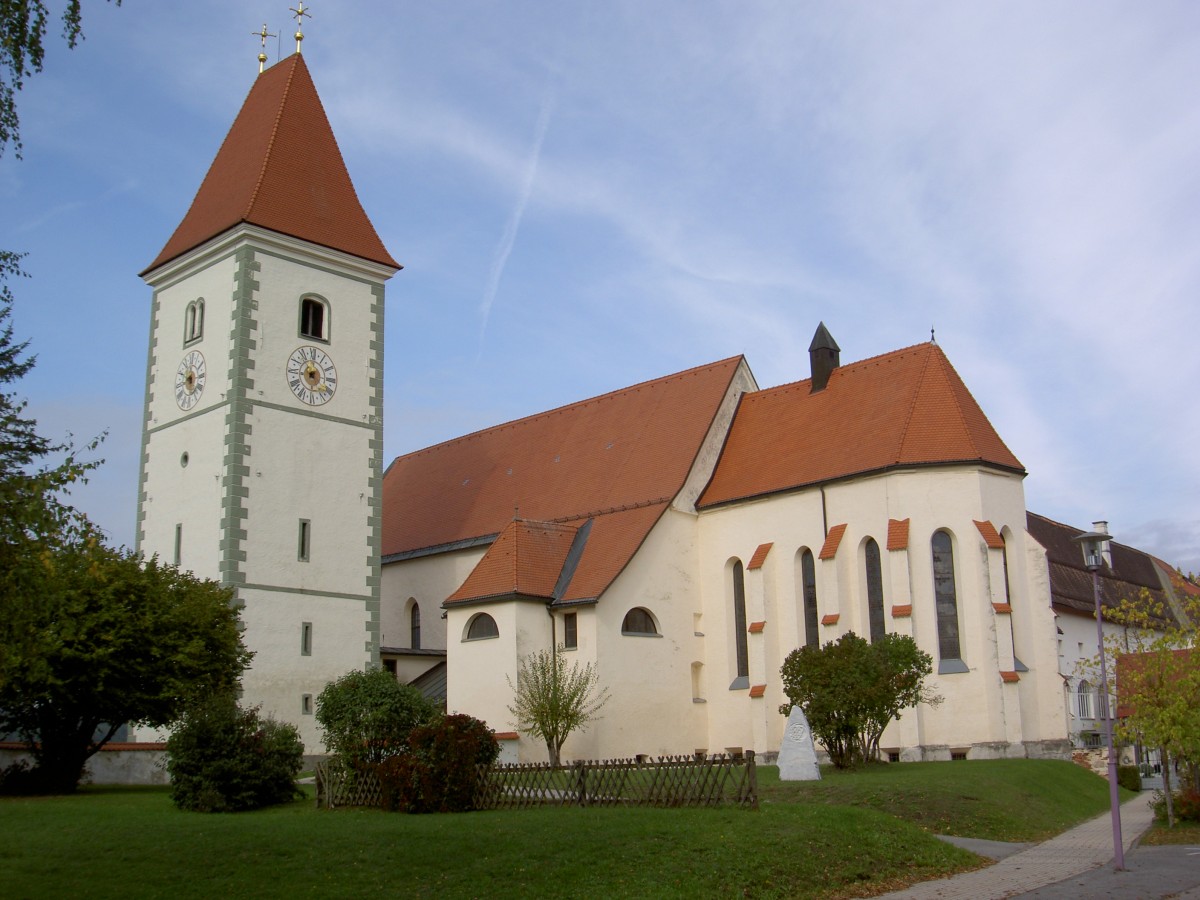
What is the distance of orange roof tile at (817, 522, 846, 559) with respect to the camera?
105ft

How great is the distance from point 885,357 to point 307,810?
21434 millimetres

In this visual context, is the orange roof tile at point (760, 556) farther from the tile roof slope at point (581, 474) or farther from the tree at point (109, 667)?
the tree at point (109, 667)

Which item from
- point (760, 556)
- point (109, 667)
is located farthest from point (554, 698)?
point (109, 667)

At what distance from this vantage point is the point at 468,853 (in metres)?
14.5

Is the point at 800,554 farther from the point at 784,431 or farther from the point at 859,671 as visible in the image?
the point at 859,671

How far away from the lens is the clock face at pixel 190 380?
3294 cm

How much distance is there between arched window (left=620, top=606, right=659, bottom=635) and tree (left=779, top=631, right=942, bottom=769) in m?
7.07

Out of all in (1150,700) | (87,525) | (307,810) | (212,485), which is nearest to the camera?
(87,525)

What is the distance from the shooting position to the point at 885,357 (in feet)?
116

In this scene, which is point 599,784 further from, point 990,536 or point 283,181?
point 283,181

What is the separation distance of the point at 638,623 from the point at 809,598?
469 centimetres

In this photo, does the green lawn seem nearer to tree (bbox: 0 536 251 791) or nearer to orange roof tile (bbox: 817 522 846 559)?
tree (bbox: 0 536 251 791)

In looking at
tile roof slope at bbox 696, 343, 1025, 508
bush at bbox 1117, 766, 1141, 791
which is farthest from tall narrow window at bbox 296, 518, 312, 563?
bush at bbox 1117, 766, 1141, 791

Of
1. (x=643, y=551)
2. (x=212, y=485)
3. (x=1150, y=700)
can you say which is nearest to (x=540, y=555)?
(x=643, y=551)
